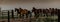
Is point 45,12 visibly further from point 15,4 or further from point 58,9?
point 15,4

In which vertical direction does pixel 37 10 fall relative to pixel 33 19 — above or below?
above

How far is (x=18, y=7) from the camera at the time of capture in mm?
1336

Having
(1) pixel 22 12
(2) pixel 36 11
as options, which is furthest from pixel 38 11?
(1) pixel 22 12

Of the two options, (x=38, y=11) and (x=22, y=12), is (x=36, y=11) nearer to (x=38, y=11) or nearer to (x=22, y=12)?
(x=38, y=11)

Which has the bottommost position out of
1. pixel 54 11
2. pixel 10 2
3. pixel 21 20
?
pixel 21 20

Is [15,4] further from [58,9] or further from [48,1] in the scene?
[58,9]

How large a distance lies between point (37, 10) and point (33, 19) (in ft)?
0.39

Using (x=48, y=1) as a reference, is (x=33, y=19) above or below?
below

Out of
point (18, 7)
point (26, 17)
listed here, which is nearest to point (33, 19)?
point (26, 17)

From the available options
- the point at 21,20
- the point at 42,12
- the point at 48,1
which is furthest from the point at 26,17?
the point at 48,1

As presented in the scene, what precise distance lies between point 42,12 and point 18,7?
299mm

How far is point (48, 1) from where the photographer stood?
4.46ft

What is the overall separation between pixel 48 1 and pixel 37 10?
0.18 metres

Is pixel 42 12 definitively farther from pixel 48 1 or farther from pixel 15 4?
pixel 15 4
